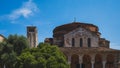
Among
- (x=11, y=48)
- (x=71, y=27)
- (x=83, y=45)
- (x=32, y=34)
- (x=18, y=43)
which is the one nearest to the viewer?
(x=11, y=48)

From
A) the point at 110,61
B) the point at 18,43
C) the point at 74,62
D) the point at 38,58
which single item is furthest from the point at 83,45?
the point at 38,58

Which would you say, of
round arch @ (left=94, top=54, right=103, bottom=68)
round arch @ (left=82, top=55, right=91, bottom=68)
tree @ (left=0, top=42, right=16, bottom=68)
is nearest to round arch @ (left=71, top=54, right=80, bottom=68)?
round arch @ (left=82, top=55, right=91, bottom=68)

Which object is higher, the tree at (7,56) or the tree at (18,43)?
the tree at (18,43)

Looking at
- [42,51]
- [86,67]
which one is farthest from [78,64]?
[42,51]

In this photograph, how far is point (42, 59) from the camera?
35.2 metres

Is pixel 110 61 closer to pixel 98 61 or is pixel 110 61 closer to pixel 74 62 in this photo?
pixel 98 61

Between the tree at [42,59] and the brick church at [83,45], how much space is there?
10828 millimetres

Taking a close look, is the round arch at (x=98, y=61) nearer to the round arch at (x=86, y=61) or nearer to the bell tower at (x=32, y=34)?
the round arch at (x=86, y=61)

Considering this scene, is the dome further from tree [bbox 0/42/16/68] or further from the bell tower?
tree [bbox 0/42/16/68]

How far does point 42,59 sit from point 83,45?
51.1 feet

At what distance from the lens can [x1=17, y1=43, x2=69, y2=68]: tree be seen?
35.0m

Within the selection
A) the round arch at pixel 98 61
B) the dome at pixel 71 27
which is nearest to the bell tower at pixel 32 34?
the dome at pixel 71 27

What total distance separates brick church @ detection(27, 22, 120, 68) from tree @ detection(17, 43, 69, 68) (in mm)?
10828

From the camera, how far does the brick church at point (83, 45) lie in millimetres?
47906
